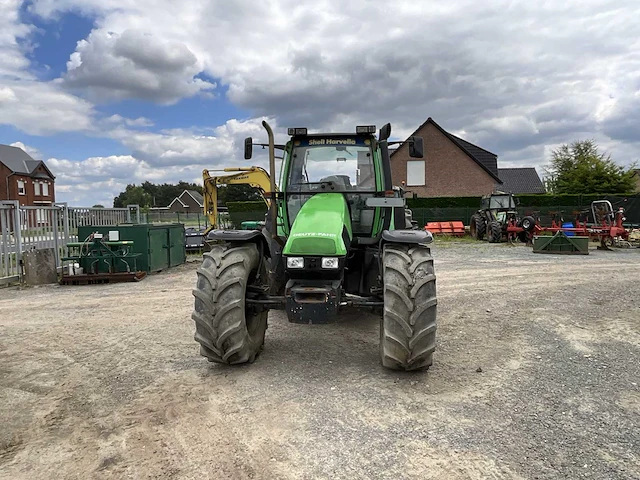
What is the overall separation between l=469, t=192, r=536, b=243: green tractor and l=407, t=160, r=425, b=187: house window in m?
13.1

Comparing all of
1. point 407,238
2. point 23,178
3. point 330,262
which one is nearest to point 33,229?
point 330,262

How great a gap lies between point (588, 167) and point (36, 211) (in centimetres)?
3661

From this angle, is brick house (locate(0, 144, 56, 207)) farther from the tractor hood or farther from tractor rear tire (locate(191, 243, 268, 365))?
the tractor hood

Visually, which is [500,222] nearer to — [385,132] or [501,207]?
[501,207]

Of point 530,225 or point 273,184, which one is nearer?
point 273,184

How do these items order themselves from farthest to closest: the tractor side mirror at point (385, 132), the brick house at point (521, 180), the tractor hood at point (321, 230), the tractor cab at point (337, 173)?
1. the brick house at point (521, 180)
2. the tractor cab at point (337, 173)
3. the tractor side mirror at point (385, 132)
4. the tractor hood at point (321, 230)

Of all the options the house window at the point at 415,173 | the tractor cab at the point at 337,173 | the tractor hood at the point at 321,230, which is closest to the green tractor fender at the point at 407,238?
the tractor hood at the point at 321,230

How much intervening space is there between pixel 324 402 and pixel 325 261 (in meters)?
1.24

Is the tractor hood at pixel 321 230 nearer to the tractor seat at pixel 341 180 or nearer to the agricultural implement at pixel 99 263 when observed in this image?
the tractor seat at pixel 341 180

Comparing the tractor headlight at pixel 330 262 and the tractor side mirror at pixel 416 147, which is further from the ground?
the tractor side mirror at pixel 416 147

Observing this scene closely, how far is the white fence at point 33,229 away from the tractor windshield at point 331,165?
320 inches

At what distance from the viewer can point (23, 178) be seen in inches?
1946

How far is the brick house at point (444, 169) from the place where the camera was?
35781 millimetres

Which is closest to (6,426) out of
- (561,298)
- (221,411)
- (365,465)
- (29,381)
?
(29,381)
